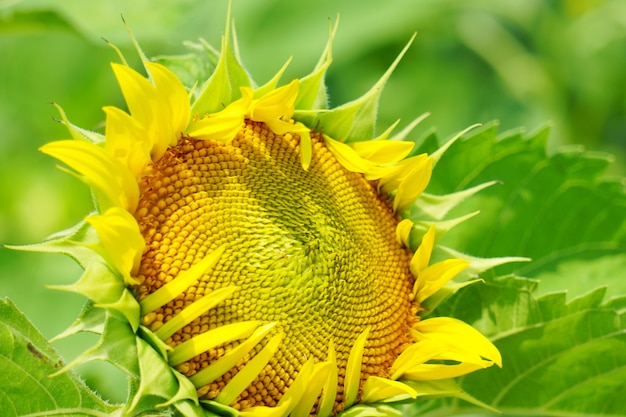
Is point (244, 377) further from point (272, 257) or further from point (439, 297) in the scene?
point (439, 297)

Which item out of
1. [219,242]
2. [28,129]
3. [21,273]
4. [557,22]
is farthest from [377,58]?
[219,242]

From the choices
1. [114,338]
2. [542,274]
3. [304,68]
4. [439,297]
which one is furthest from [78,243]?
[304,68]

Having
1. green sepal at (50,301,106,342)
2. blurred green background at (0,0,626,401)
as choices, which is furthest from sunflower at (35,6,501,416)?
blurred green background at (0,0,626,401)

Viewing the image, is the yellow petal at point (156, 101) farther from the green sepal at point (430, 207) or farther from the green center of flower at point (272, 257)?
the green sepal at point (430, 207)

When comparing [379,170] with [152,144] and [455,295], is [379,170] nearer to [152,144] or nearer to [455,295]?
[455,295]

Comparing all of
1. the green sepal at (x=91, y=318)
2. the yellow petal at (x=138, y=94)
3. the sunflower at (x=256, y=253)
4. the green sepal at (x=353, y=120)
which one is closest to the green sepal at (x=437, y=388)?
the sunflower at (x=256, y=253)

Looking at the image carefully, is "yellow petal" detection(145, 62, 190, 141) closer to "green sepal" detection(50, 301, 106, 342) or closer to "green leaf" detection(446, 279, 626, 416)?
"green sepal" detection(50, 301, 106, 342)
